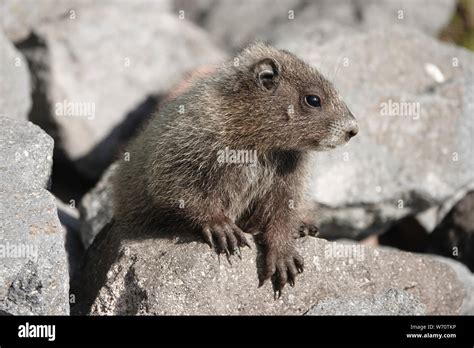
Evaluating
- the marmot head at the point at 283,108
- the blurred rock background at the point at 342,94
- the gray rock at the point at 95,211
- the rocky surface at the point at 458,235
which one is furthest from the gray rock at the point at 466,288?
the gray rock at the point at 95,211

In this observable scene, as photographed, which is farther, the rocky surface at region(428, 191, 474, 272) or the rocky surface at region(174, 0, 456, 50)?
the rocky surface at region(174, 0, 456, 50)

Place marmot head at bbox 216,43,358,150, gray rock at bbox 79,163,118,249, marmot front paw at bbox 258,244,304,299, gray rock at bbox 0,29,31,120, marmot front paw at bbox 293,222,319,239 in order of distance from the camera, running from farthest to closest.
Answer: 1. gray rock at bbox 0,29,31,120
2. gray rock at bbox 79,163,118,249
3. marmot front paw at bbox 293,222,319,239
4. marmot head at bbox 216,43,358,150
5. marmot front paw at bbox 258,244,304,299

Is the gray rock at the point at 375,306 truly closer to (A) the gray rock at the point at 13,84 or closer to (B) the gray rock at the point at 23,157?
(B) the gray rock at the point at 23,157

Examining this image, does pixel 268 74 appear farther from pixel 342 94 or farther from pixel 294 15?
pixel 294 15

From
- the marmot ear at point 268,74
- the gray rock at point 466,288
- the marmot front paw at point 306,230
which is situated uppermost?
the marmot ear at point 268,74

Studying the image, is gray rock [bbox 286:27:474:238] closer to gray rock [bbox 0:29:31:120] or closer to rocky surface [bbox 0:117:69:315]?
rocky surface [bbox 0:117:69:315]

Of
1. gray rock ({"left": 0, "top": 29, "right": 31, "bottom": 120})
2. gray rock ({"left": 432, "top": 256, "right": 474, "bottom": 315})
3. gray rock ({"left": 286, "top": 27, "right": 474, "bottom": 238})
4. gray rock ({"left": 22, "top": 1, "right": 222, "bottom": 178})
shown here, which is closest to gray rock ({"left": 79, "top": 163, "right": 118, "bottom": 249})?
gray rock ({"left": 0, "top": 29, "right": 31, "bottom": 120})
